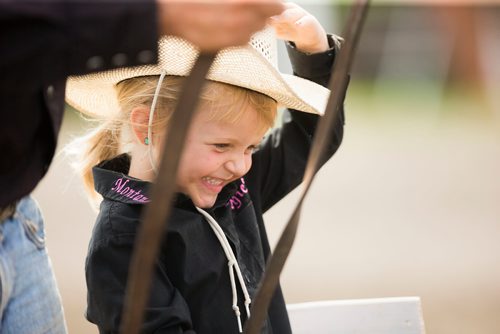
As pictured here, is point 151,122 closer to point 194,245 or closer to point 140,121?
point 140,121

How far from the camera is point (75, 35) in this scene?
95 centimetres

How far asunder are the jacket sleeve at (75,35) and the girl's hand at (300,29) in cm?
85

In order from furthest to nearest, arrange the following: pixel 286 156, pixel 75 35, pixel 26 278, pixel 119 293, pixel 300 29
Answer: pixel 286 156
pixel 300 29
pixel 119 293
pixel 26 278
pixel 75 35

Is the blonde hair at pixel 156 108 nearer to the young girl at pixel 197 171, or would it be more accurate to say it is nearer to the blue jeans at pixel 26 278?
the young girl at pixel 197 171

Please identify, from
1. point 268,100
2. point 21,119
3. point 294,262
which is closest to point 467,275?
point 294,262

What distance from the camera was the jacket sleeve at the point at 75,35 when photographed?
0.94 m

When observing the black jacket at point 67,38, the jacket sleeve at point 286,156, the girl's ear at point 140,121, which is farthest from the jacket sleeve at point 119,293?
the black jacket at point 67,38

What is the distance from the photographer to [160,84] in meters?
1.74

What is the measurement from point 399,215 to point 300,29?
3.28 meters

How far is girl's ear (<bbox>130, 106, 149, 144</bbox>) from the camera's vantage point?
1.81m

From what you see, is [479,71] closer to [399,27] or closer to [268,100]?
[399,27]

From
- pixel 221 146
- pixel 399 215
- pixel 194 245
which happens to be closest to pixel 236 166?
pixel 221 146

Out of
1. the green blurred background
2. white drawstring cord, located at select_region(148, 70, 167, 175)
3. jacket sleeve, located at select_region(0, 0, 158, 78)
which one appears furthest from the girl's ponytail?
jacket sleeve, located at select_region(0, 0, 158, 78)

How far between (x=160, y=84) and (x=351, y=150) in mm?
5148
